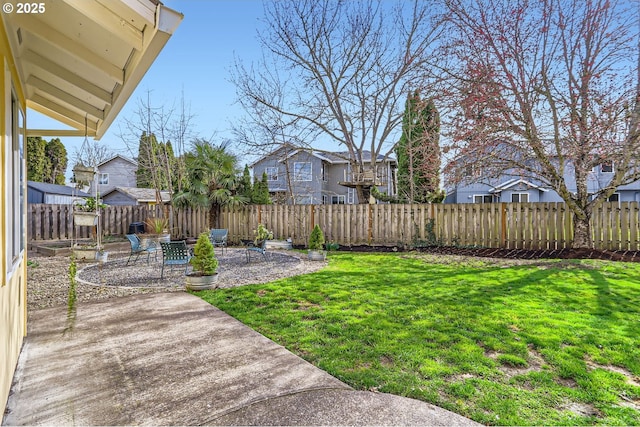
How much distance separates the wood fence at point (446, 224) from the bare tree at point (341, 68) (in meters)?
4.01

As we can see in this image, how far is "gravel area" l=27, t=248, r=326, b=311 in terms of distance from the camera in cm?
590

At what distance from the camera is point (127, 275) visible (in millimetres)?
7555

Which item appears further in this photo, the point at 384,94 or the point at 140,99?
the point at 140,99

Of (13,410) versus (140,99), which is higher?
(140,99)

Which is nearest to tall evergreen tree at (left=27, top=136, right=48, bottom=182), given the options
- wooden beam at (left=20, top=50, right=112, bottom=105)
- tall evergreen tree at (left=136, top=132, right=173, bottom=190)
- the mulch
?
tall evergreen tree at (left=136, top=132, right=173, bottom=190)

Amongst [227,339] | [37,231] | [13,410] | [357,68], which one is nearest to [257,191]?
[357,68]

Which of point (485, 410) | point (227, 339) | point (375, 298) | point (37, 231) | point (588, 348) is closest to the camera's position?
point (485, 410)

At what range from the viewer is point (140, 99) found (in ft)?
57.8

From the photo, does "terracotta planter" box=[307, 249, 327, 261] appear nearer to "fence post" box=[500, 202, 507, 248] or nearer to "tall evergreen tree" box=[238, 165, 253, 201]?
"tall evergreen tree" box=[238, 165, 253, 201]

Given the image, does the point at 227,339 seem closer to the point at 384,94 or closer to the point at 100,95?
the point at 100,95

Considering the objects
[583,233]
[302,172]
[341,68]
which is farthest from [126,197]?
[583,233]

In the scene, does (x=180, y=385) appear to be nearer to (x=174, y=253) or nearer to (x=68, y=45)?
(x=68, y=45)

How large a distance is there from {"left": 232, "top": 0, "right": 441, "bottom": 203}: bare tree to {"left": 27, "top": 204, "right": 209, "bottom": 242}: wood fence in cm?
577

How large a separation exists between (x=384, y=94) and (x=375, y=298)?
41.5ft
